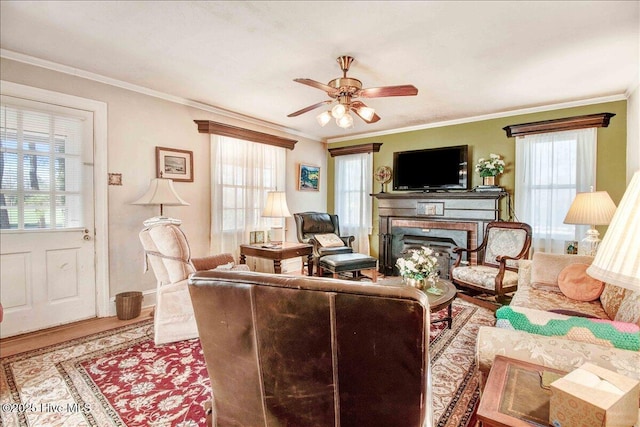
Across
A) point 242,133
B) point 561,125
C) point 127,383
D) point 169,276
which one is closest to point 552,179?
point 561,125

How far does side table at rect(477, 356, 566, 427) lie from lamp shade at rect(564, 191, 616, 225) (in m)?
2.44

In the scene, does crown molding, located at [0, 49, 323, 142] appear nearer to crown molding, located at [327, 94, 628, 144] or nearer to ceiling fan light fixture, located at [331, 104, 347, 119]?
crown molding, located at [327, 94, 628, 144]

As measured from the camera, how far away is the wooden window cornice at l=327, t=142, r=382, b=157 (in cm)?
551

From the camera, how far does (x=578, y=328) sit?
1.44m

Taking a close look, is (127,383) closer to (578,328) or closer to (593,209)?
(578,328)

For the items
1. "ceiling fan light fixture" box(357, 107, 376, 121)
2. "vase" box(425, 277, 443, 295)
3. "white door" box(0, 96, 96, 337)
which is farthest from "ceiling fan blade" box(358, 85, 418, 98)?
"white door" box(0, 96, 96, 337)

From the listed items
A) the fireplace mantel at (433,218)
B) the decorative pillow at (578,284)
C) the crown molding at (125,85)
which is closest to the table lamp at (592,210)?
the decorative pillow at (578,284)

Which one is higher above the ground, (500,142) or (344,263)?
(500,142)

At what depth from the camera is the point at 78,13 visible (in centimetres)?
210

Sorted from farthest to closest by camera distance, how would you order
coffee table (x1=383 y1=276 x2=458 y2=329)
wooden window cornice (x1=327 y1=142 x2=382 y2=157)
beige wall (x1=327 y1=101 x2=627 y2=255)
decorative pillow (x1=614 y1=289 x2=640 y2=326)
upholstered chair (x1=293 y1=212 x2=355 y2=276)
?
wooden window cornice (x1=327 y1=142 x2=382 y2=157)
upholstered chair (x1=293 y1=212 x2=355 y2=276)
beige wall (x1=327 y1=101 x2=627 y2=255)
coffee table (x1=383 y1=276 x2=458 y2=329)
decorative pillow (x1=614 y1=289 x2=640 y2=326)

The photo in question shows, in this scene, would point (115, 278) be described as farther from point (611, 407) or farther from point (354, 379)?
point (611, 407)

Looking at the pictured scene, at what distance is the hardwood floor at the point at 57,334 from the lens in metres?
2.53

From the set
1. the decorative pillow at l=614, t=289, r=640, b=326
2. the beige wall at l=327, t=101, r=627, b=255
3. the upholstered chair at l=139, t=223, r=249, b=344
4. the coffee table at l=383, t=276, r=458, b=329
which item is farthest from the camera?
the beige wall at l=327, t=101, r=627, b=255

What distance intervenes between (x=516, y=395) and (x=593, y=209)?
9.03 ft
